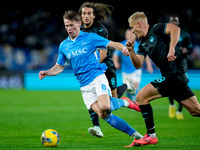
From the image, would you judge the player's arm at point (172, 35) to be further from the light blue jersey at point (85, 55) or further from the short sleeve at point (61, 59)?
the short sleeve at point (61, 59)

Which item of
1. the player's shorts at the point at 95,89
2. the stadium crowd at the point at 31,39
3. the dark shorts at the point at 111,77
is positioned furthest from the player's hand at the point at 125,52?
the stadium crowd at the point at 31,39

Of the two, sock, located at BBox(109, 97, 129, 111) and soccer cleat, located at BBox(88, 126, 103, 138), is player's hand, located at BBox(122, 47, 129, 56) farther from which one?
soccer cleat, located at BBox(88, 126, 103, 138)

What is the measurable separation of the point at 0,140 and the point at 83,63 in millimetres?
1982

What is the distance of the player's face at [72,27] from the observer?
625cm

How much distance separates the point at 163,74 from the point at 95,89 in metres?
1.14

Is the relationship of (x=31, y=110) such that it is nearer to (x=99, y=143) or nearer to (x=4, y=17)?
(x=99, y=143)

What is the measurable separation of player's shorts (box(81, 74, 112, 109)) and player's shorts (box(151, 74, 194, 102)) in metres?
0.80

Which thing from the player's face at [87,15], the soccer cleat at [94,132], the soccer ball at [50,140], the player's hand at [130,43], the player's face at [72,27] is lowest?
the soccer cleat at [94,132]

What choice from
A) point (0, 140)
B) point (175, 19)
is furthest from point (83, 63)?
point (175, 19)

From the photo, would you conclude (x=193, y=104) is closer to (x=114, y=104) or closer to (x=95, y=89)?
(x=114, y=104)

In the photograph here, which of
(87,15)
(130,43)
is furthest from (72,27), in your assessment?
(130,43)

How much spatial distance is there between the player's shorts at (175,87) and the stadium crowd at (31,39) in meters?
16.5

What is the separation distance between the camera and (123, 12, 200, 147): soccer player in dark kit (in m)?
5.89

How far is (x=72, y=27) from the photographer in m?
6.32
